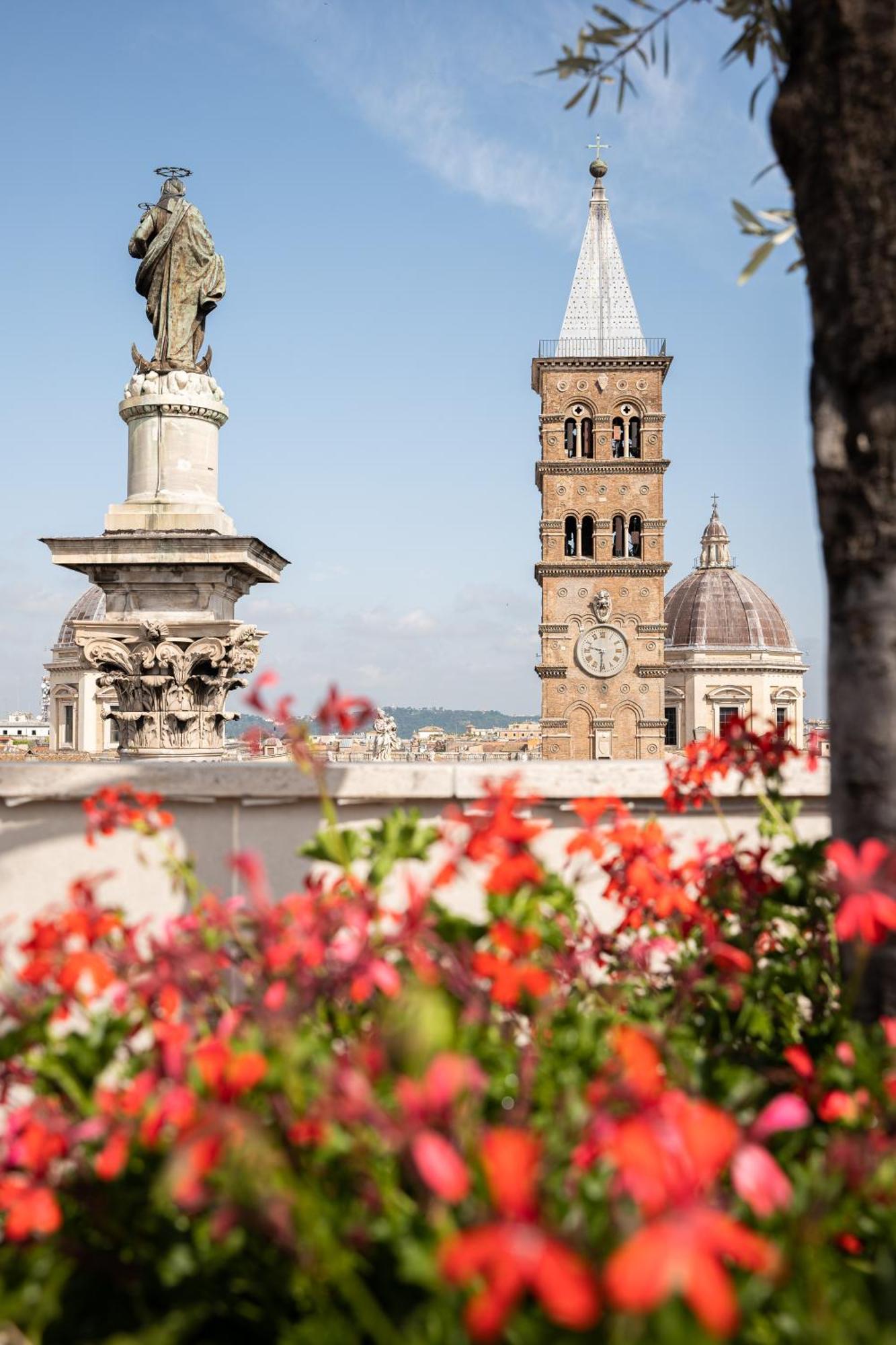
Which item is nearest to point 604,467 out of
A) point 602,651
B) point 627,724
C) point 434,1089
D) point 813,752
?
point 602,651

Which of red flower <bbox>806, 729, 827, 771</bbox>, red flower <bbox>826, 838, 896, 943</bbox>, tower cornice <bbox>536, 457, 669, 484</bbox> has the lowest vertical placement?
red flower <bbox>826, 838, 896, 943</bbox>

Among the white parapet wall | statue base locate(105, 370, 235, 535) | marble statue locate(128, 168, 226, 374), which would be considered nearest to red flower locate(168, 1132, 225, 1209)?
the white parapet wall

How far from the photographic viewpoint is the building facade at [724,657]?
6762 centimetres

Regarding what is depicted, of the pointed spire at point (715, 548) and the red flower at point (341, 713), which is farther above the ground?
the pointed spire at point (715, 548)

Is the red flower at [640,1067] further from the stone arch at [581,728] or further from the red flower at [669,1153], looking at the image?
the stone arch at [581,728]

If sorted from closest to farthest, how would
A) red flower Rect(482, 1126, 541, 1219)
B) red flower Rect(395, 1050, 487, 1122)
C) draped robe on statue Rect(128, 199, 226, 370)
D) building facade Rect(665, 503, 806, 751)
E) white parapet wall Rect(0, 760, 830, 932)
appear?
red flower Rect(482, 1126, 541, 1219)
red flower Rect(395, 1050, 487, 1122)
white parapet wall Rect(0, 760, 830, 932)
draped robe on statue Rect(128, 199, 226, 370)
building facade Rect(665, 503, 806, 751)

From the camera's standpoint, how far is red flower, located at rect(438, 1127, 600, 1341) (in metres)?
1.16

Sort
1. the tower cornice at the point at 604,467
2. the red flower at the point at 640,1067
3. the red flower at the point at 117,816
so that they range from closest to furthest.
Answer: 1. the red flower at the point at 640,1067
2. the red flower at the point at 117,816
3. the tower cornice at the point at 604,467

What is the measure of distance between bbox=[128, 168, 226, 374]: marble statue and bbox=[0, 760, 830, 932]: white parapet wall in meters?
5.51

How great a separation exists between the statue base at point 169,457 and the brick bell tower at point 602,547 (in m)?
42.1

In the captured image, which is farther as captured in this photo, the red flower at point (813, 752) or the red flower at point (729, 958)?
the red flower at point (813, 752)

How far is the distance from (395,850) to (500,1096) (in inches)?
26.3

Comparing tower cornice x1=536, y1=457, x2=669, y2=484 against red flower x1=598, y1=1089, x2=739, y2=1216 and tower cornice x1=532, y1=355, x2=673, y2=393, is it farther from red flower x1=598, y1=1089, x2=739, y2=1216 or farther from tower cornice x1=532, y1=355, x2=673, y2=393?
red flower x1=598, y1=1089, x2=739, y2=1216

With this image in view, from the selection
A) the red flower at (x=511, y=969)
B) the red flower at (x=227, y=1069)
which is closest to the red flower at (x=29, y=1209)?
the red flower at (x=227, y=1069)
